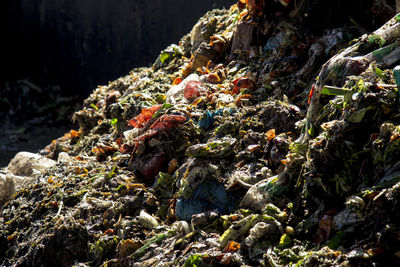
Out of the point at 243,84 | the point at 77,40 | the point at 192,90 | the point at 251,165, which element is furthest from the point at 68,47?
the point at 251,165

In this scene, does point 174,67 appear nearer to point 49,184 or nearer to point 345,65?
point 49,184

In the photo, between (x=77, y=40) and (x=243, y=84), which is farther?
(x=77, y=40)

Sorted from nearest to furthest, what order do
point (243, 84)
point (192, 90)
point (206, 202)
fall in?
point (206, 202) → point (243, 84) → point (192, 90)

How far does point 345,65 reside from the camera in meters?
2.14

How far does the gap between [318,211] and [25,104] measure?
298 inches

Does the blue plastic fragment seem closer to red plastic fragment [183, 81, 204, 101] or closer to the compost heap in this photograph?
the compost heap

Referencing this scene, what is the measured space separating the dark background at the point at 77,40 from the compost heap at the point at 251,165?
474 centimetres

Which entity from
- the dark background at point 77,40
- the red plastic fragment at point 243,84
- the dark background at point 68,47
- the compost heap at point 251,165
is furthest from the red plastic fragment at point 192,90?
the dark background at point 77,40

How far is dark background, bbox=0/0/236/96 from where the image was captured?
27.3 ft

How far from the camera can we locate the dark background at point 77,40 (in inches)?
328

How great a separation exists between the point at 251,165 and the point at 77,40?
7.60m

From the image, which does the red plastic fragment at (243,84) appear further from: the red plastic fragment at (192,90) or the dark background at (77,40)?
the dark background at (77,40)

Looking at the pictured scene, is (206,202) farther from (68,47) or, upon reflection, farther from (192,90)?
(68,47)

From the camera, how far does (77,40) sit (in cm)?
891
